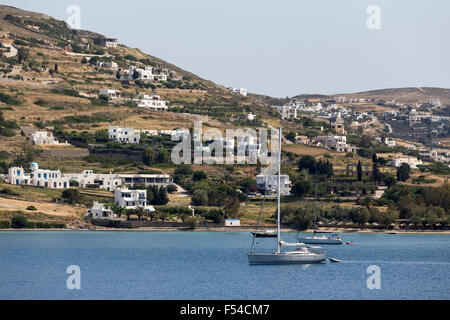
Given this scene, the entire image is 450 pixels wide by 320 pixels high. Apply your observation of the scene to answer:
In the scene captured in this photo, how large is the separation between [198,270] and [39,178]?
4698 centimetres

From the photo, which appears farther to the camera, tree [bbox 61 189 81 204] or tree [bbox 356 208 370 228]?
tree [bbox 61 189 81 204]

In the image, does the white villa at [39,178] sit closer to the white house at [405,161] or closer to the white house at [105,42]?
the white house at [405,161]

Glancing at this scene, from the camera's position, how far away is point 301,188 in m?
97.1

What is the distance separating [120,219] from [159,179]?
40.7ft

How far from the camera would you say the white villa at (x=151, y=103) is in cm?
13562

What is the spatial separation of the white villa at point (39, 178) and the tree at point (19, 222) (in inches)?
525

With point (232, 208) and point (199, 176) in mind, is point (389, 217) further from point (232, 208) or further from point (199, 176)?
point (199, 176)

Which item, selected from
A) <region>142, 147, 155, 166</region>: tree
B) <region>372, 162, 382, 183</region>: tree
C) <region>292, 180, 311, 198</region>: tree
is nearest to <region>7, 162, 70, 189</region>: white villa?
<region>142, 147, 155, 166</region>: tree

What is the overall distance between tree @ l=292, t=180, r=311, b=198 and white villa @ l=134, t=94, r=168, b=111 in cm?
4324

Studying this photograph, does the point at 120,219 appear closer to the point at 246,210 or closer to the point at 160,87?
the point at 246,210

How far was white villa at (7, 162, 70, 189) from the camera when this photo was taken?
319ft

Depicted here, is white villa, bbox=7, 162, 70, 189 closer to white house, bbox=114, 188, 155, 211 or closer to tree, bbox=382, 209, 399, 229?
white house, bbox=114, 188, 155, 211

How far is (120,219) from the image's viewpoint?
89250 mm
